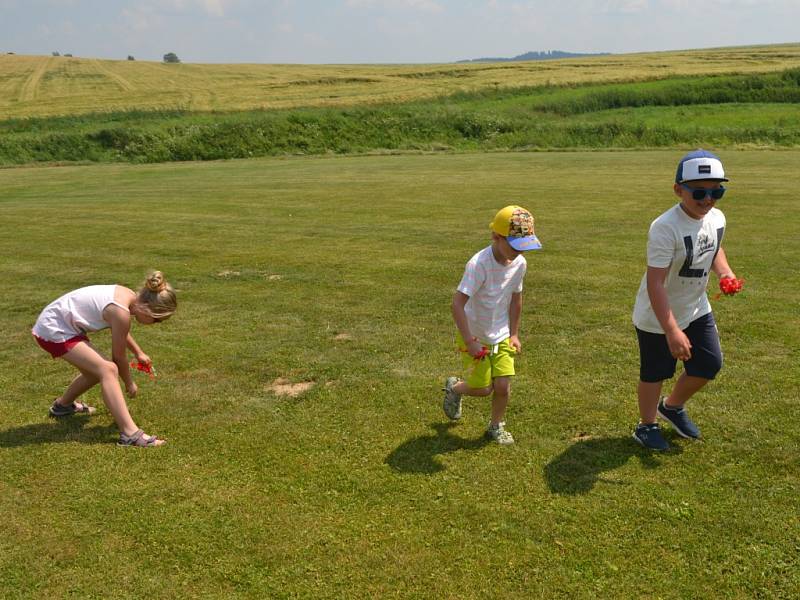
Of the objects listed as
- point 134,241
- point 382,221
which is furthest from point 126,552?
point 382,221

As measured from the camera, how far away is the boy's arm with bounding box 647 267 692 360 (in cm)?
467

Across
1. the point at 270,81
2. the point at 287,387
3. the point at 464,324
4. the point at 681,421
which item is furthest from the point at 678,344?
the point at 270,81

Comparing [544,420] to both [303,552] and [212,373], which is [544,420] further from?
[212,373]

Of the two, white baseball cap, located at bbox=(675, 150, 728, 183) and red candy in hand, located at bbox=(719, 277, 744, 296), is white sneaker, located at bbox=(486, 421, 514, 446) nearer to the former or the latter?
red candy in hand, located at bbox=(719, 277, 744, 296)

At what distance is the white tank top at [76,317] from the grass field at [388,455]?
2.95ft

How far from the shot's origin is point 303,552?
167 inches

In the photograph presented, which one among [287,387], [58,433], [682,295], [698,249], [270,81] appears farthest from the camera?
[270,81]

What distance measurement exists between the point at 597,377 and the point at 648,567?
290 centimetres

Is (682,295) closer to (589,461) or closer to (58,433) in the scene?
(589,461)

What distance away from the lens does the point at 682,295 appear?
5004 millimetres

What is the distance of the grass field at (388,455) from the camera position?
4.07m

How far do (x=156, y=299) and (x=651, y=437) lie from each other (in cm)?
384

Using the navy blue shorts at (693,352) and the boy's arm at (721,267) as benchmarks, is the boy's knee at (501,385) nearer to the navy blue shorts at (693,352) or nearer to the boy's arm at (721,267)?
the navy blue shorts at (693,352)

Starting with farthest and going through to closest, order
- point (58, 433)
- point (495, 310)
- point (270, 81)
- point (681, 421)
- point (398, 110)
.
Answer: point (270, 81) < point (398, 110) < point (58, 433) < point (681, 421) < point (495, 310)
